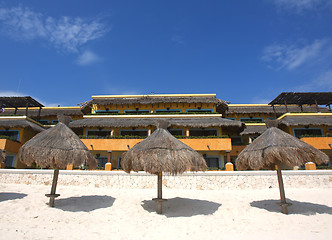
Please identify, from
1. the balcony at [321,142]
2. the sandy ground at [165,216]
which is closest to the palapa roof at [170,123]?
the balcony at [321,142]

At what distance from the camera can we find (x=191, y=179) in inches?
A: 532

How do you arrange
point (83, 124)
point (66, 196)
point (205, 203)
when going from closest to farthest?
1. point (205, 203)
2. point (66, 196)
3. point (83, 124)

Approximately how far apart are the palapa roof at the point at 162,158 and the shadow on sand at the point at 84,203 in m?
2.18

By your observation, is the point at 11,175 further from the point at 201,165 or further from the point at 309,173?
the point at 309,173

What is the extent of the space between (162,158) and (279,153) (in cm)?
439

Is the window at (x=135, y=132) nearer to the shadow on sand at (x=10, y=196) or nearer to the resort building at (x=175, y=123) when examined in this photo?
the resort building at (x=175, y=123)

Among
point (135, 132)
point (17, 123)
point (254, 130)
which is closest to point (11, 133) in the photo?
point (17, 123)

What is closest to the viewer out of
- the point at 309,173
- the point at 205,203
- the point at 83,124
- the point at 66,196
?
the point at 205,203

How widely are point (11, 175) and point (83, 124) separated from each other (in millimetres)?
7442

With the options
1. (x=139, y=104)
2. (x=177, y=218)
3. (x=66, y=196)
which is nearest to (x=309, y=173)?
(x=177, y=218)

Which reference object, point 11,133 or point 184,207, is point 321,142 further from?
point 11,133

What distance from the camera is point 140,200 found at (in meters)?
10.7

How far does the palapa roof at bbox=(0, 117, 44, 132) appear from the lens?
2047cm

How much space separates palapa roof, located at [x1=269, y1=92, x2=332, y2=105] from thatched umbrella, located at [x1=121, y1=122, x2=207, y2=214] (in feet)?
56.8
